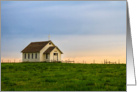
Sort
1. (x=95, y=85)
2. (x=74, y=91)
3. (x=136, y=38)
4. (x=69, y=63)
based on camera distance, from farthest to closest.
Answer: (x=69, y=63), (x=95, y=85), (x=74, y=91), (x=136, y=38)

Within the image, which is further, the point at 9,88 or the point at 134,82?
the point at 9,88

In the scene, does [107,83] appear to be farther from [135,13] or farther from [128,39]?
[135,13]

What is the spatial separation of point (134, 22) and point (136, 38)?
0.39m

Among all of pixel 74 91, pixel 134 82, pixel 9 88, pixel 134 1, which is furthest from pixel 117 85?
pixel 9 88

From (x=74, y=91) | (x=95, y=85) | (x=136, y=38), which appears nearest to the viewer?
(x=136, y=38)

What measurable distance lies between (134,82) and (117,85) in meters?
0.77

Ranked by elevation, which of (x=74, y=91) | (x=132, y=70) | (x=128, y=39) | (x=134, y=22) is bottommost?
(x=74, y=91)

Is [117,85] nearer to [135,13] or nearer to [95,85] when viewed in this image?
[95,85]

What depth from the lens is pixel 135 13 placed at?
5645 mm

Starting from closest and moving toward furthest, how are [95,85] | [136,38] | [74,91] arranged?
[136,38]
[74,91]
[95,85]

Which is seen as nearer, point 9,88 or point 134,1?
point 134,1

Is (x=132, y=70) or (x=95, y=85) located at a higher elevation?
(x=132, y=70)

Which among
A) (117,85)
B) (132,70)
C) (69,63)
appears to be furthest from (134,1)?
(69,63)

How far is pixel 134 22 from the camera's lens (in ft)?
18.5
